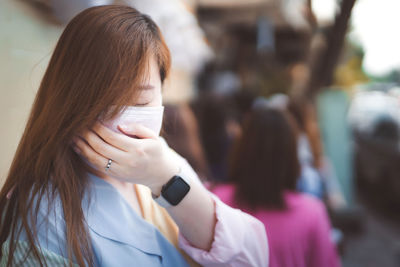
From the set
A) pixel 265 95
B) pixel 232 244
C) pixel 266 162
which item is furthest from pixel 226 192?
pixel 265 95

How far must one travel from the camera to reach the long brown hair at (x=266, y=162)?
1591mm

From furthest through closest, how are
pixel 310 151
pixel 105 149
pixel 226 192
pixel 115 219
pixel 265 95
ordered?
1. pixel 265 95
2. pixel 310 151
3. pixel 226 192
4. pixel 115 219
5. pixel 105 149

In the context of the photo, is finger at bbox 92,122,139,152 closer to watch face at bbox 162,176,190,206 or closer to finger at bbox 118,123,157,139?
finger at bbox 118,123,157,139

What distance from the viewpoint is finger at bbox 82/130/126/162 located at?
2.67 feet

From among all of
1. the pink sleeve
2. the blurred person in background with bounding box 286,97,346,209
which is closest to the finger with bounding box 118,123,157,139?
the pink sleeve

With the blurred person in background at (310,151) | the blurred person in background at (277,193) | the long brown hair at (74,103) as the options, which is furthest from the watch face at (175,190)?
the blurred person in background at (310,151)

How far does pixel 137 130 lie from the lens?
0.86m

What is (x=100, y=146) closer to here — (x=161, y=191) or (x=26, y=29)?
(x=161, y=191)

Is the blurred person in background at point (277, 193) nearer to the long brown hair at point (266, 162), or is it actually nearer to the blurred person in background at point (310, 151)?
the long brown hair at point (266, 162)

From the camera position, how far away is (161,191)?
35.2 inches

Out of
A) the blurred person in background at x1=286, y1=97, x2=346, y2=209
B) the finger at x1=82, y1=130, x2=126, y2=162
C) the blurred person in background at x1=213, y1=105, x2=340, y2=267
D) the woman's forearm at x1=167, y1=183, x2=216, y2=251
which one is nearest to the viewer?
the finger at x1=82, y1=130, x2=126, y2=162

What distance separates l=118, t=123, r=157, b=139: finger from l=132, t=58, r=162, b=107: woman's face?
72 millimetres

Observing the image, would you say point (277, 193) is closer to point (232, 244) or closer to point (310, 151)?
point (232, 244)

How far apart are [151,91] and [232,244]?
54 cm
